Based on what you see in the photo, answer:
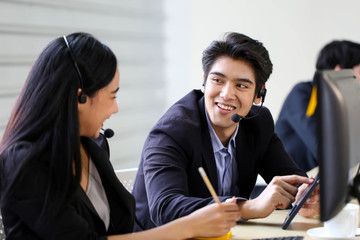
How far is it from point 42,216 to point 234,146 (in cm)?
98

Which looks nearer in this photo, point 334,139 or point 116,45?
point 334,139

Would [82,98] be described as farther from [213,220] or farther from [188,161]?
[188,161]

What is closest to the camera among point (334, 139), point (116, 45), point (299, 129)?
point (334, 139)

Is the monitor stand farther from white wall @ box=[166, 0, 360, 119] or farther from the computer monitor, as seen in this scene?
white wall @ box=[166, 0, 360, 119]

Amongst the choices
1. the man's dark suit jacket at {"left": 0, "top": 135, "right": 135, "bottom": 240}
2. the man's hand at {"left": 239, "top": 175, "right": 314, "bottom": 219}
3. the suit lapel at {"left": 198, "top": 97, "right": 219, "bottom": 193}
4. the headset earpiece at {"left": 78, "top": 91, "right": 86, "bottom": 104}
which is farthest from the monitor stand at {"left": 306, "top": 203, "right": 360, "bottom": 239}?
the headset earpiece at {"left": 78, "top": 91, "right": 86, "bottom": 104}

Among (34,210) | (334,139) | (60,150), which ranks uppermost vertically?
(334,139)

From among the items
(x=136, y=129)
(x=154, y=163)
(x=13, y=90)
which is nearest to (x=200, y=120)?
(x=154, y=163)

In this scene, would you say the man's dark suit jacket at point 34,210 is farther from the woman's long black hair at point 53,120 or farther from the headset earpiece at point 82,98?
the headset earpiece at point 82,98

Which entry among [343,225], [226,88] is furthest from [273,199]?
[226,88]

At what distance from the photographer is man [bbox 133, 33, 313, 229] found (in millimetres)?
1688

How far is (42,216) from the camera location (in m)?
1.22

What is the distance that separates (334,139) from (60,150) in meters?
0.64

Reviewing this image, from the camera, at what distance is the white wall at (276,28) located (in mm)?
3699

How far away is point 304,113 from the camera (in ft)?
9.84
